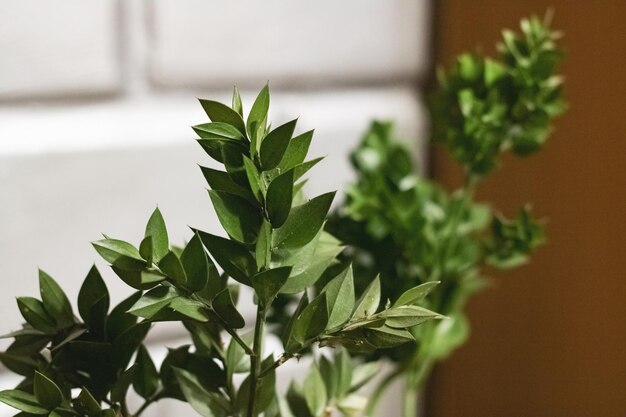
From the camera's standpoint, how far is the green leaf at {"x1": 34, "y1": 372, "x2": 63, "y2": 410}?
265mm

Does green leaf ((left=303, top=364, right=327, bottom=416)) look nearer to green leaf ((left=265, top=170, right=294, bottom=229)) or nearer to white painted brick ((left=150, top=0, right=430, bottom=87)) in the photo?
green leaf ((left=265, top=170, right=294, bottom=229))

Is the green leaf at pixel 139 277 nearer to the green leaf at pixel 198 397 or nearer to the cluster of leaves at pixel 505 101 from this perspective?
the green leaf at pixel 198 397

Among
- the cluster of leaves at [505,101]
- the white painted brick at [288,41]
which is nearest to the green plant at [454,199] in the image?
the cluster of leaves at [505,101]

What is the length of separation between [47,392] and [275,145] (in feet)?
0.37

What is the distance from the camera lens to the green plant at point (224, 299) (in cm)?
26

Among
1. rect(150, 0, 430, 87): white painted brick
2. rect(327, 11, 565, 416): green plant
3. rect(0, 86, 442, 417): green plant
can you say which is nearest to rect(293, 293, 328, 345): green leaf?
rect(0, 86, 442, 417): green plant

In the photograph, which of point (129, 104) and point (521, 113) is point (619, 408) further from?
point (129, 104)

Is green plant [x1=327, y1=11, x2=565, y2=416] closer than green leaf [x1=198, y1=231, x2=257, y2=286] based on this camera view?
No

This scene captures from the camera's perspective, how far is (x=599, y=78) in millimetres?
562

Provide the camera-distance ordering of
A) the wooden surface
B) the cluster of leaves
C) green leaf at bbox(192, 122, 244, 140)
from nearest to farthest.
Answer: green leaf at bbox(192, 122, 244, 140), the cluster of leaves, the wooden surface

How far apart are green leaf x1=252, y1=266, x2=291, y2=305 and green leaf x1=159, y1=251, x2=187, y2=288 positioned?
0.02 metres

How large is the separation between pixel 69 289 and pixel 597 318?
1.21 feet

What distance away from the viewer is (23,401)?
0.27m

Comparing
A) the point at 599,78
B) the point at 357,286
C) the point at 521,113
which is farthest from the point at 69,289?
the point at 599,78
